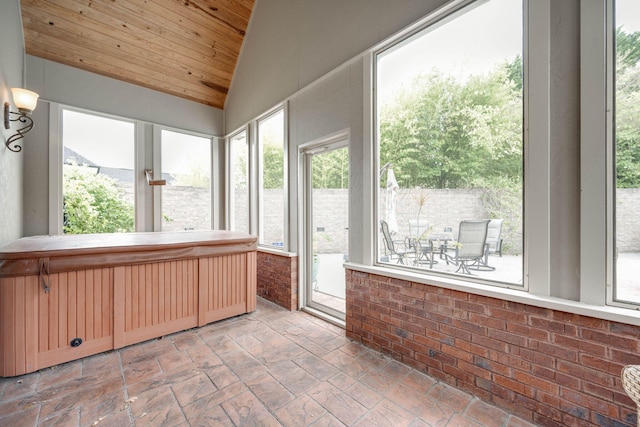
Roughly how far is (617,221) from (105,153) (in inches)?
224

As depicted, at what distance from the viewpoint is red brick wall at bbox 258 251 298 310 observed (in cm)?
353

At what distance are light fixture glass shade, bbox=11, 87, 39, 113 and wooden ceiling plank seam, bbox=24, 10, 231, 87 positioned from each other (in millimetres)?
1750

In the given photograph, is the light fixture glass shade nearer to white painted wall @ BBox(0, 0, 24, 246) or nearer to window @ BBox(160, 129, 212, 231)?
white painted wall @ BBox(0, 0, 24, 246)

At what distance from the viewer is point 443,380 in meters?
2.02

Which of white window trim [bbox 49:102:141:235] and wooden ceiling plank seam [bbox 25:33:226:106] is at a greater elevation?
wooden ceiling plank seam [bbox 25:33:226:106]

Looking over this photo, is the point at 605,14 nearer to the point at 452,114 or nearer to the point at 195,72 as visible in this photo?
the point at 452,114

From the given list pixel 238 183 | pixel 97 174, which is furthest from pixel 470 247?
pixel 97 174

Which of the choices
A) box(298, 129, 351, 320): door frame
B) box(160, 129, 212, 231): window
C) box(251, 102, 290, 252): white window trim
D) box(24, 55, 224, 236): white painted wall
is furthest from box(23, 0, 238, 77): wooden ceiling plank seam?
box(298, 129, 351, 320): door frame

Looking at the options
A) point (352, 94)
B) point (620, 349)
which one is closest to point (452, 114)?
point (352, 94)

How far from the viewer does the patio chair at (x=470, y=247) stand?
1999 mm

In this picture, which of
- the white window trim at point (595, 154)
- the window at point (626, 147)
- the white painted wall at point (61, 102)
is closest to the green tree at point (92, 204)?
the white painted wall at point (61, 102)

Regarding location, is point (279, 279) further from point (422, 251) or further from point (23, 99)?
point (23, 99)

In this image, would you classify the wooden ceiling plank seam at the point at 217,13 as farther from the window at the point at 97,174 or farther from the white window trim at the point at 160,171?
the window at the point at 97,174

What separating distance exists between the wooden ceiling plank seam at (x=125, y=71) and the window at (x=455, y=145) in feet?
12.1
